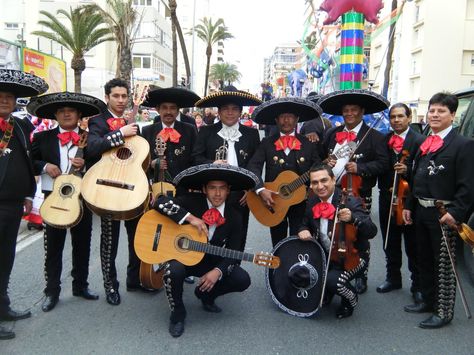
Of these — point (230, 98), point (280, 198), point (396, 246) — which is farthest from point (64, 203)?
point (396, 246)

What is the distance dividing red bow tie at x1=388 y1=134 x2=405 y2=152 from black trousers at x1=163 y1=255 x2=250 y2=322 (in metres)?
2.02

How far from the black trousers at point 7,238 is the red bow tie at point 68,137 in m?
0.68

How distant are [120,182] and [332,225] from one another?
191cm

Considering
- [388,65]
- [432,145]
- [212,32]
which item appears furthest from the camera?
[212,32]

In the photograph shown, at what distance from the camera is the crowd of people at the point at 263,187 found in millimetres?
3787

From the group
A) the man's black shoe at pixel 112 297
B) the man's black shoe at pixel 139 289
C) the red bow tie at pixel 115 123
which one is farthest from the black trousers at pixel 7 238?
the man's black shoe at pixel 139 289

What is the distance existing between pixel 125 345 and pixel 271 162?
2.25 meters

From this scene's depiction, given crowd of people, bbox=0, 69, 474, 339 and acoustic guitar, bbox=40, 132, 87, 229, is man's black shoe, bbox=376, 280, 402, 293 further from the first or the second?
acoustic guitar, bbox=40, 132, 87, 229

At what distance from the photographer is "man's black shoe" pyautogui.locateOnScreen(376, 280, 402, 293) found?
186 inches

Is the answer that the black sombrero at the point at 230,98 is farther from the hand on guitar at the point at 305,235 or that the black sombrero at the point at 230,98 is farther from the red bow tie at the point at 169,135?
the hand on guitar at the point at 305,235

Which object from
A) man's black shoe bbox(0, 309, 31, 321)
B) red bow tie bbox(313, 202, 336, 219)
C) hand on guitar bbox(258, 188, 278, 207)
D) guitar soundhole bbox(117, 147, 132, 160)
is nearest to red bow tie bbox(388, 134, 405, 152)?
red bow tie bbox(313, 202, 336, 219)

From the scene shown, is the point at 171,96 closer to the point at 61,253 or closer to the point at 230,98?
the point at 230,98

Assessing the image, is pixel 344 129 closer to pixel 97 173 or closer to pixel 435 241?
pixel 435 241

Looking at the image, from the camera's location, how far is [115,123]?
167 inches
